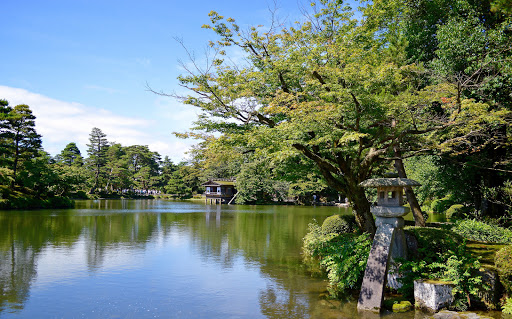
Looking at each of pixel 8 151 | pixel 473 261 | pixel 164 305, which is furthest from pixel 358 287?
pixel 8 151

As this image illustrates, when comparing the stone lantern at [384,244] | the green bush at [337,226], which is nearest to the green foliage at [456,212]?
the green bush at [337,226]

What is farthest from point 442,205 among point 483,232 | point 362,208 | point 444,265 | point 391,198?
point 444,265

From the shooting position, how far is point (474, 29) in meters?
10.9

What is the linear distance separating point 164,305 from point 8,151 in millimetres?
30289

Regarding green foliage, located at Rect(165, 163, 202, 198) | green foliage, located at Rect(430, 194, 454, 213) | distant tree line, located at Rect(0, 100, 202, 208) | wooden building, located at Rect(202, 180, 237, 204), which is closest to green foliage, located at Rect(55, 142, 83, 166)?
distant tree line, located at Rect(0, 100, 202, 208)

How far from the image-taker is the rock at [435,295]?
6.36 meters

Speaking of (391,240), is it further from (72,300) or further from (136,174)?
(136,174)

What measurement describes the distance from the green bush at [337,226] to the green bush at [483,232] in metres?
3.71

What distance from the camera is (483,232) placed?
11.4 m

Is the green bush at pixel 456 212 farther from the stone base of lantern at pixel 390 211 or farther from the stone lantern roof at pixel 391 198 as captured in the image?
the stone base of lantern at pixel 390 211

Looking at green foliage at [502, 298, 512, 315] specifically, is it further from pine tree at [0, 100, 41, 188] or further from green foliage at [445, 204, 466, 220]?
pine tree at [0, 100, 41, 188]

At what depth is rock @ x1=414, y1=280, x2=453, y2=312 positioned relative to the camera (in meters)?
6.36

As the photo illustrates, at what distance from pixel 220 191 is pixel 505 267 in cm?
4372

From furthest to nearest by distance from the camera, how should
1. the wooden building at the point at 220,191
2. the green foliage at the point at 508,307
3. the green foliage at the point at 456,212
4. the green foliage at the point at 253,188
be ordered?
the wooden building at the point at 220,191
the green foliage at the point at 253,188
the green foliage at the point at 456,212
the green foliage at the point at 508,307
